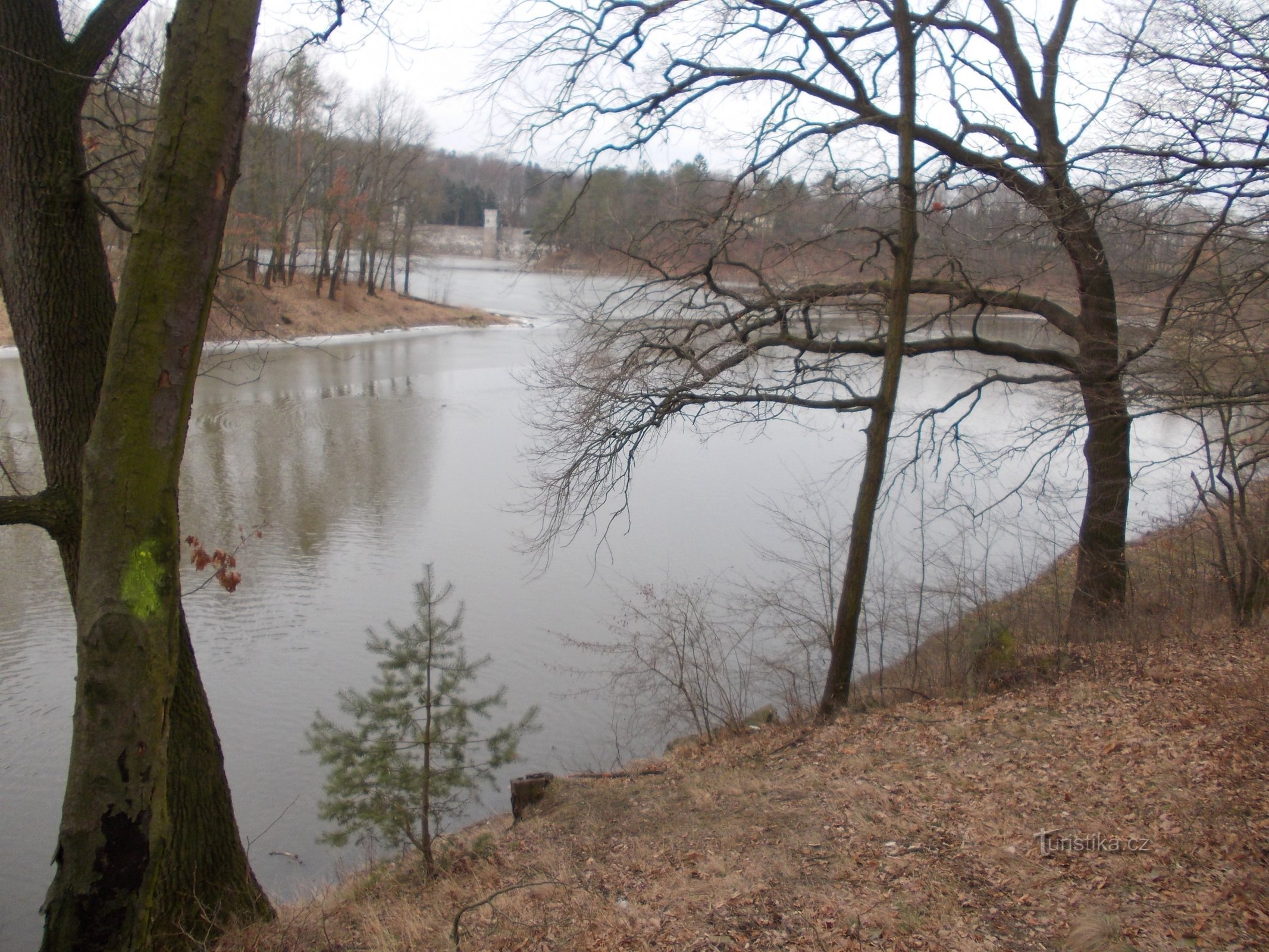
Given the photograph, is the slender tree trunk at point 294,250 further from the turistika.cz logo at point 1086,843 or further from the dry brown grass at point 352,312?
the turistika.cz logo at point 1086,843

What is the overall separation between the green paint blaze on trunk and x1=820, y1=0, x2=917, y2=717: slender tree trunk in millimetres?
5422

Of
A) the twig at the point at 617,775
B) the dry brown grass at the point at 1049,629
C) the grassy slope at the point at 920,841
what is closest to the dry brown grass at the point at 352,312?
the twig at the point at 617,775

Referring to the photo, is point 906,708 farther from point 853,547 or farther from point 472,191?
point 472,191

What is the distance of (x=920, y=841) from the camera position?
202 inches

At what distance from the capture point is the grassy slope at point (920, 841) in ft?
13.5

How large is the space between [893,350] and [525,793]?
4895 mm

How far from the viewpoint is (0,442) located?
16.9 metres

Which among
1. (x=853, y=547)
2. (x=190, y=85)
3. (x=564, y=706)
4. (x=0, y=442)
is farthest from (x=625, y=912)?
(x=0, y=442)

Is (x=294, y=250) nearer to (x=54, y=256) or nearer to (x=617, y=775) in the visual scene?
(x=617, y=775)

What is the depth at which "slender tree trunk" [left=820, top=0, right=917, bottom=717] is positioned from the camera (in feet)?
24.2

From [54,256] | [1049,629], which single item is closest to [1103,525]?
[1049,629]

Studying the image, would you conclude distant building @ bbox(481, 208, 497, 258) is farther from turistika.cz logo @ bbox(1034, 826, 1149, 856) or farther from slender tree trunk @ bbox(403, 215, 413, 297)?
turistika.cz logo @ bbox(1034, 826, 1149, 856)

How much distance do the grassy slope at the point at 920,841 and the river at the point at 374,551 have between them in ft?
7.69

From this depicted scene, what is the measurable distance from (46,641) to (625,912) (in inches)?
356
